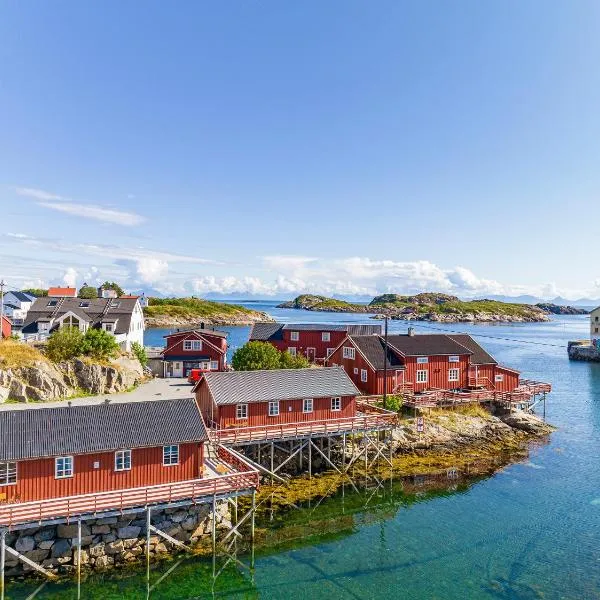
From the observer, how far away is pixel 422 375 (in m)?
53.1

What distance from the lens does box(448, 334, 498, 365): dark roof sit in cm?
5530

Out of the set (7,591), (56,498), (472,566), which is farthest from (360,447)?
(7,591)

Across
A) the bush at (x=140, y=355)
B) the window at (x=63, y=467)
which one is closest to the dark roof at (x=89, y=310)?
the bush at (x=140, y=355)

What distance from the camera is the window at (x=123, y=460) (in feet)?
89.2

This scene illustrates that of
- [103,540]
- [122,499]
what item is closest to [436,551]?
[122,499]

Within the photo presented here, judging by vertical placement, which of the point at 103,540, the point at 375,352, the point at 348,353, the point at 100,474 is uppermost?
the point at 375,352

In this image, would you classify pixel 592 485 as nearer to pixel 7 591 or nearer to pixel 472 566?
pixel 472 566

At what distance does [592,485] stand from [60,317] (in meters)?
60.6

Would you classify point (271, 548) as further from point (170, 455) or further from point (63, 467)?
point (63, 467)

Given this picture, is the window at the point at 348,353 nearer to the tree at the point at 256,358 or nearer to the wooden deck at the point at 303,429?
the tree at the point at 256,358

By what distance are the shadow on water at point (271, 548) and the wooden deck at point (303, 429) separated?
3825 millimetres

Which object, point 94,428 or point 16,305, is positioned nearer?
point 94,428

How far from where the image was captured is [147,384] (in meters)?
52.7

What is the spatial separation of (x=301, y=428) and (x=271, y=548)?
35.5ft
